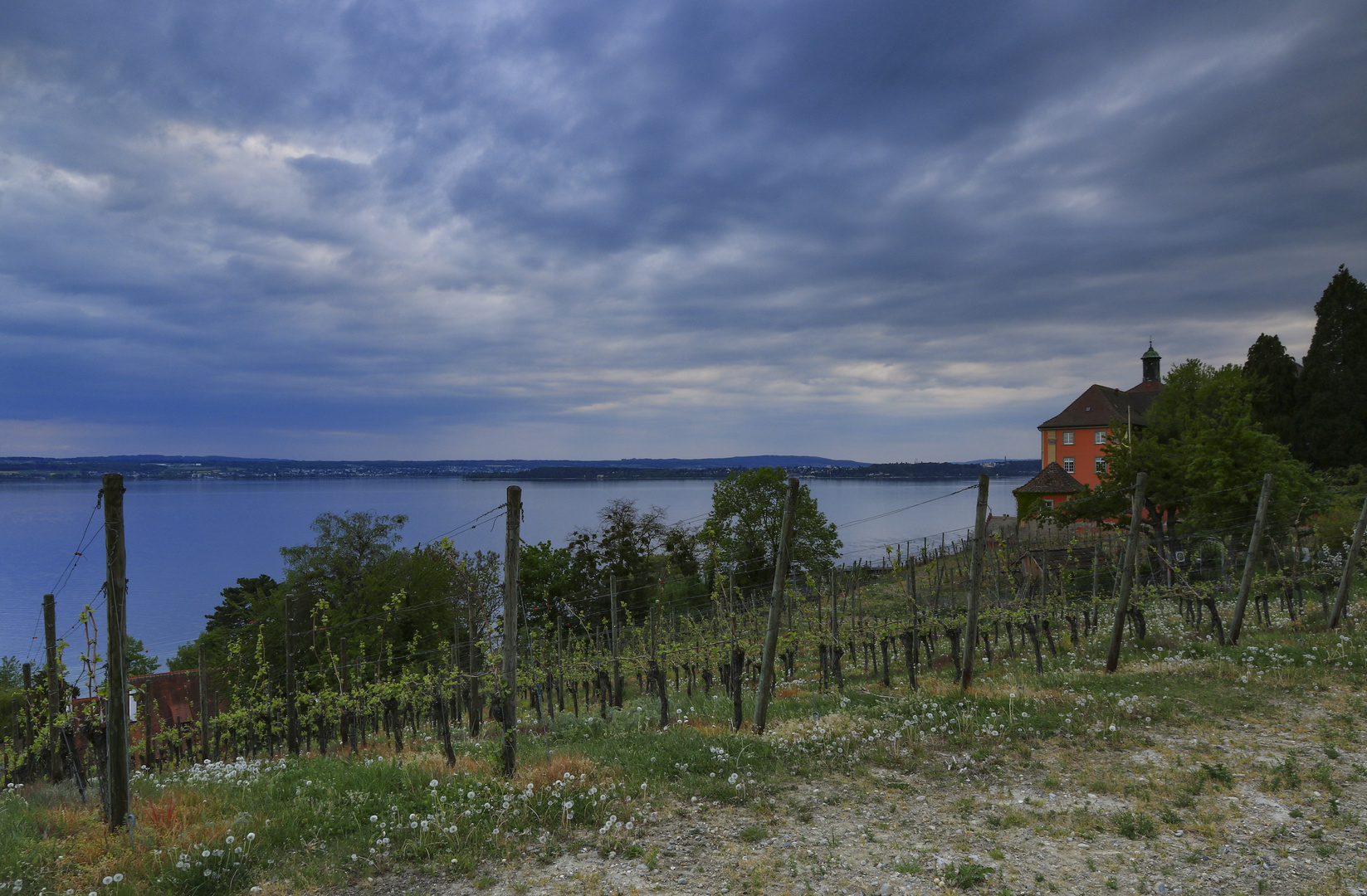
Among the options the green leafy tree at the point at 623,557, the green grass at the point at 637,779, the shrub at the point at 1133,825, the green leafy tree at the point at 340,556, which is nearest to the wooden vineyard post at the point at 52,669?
the green grass at the point at 637,779

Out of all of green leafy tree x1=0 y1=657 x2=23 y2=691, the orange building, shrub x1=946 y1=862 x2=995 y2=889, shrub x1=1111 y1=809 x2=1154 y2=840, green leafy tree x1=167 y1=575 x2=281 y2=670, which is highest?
the orange building

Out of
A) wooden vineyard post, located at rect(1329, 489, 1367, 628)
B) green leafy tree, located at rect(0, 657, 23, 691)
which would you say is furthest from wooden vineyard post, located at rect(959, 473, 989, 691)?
green leafy tree, located at rect(0, 657, 23, 691)

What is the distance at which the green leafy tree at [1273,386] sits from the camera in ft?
180

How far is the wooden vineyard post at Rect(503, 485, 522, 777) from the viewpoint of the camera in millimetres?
10227

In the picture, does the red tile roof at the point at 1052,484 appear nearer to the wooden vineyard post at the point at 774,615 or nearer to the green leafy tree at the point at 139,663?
the wooden vineyard post at the point at 774,615

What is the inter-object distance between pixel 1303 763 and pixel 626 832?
10.2m

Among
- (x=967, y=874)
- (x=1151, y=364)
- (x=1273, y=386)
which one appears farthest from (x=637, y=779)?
(x=1151, y=364)

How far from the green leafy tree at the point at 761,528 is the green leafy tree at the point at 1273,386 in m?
36.2

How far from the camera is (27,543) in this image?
6501 inches

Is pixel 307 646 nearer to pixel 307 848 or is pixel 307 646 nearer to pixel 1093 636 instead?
pixel 307 848

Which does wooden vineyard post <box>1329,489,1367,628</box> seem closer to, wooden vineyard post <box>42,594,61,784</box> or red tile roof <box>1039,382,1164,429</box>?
wooden vineyard post <box>42,594,61,784</box>

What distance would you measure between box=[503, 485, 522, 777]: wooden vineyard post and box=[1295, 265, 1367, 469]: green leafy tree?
63.4m

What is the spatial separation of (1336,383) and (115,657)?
72.2 metres

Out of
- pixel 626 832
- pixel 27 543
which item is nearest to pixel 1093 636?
pixel 626 832
